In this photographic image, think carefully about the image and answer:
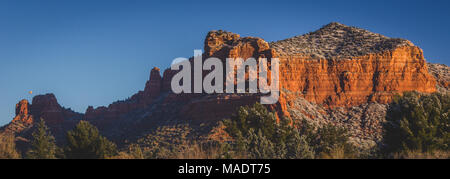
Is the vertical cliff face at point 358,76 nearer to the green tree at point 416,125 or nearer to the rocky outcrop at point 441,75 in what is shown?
the rocky outcrop at point 441,75

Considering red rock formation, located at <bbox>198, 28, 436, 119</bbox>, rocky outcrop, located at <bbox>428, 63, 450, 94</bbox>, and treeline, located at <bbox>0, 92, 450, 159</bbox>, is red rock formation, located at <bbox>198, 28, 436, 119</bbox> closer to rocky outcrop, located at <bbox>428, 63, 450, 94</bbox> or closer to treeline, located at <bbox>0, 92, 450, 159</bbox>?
rocky outcrop, located at <bbox>428, 63, 450, 94</bbox>

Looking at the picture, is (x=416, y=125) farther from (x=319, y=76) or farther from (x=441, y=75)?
(x=441, y=75)

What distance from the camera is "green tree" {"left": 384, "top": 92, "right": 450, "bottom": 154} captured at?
30.9 m

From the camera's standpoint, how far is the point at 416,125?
31.5 metres

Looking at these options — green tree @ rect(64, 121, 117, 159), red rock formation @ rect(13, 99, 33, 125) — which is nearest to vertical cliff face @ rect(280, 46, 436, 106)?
green tree @ rect(64, 121, 117, 159)

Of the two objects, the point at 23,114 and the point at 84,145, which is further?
the point at 23,114

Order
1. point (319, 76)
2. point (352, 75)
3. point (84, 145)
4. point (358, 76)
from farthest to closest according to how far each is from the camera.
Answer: point (319, 76)
point (358, 76)
point (352, 75)
point (84, 145)

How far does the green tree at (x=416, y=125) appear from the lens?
1218 inches

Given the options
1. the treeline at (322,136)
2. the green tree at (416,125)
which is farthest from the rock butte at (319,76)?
the green tree at (416,125)

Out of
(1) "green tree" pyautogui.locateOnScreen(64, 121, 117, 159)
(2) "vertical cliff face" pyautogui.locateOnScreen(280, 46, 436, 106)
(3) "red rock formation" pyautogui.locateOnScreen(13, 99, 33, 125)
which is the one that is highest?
(2) "vertical cliff face" pyautogui.locateOnScreen(280, 46, 436, 106)

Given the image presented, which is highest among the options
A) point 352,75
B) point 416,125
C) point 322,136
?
point 352,75

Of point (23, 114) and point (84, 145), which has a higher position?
point (23, 114)

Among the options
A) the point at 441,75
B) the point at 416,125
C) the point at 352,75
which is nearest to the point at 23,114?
the point at 352,75
